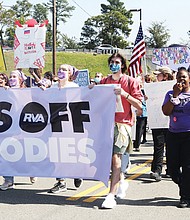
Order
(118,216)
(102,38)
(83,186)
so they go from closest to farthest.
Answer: (118,216) < (83,186) < (102,38)

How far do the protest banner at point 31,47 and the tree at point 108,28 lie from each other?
105 m

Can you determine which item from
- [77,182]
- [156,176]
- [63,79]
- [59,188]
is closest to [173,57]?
[156,176]

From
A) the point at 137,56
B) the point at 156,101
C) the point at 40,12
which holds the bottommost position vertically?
the point at 156,101

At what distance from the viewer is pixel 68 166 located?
20.9 feet

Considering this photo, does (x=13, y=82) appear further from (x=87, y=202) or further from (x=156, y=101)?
(x=156, y=101)

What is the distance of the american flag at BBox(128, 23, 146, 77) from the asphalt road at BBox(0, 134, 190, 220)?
20.4 ft

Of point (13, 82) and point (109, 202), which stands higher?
point (13, 82)

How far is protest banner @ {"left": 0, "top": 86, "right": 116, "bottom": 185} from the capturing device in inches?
243

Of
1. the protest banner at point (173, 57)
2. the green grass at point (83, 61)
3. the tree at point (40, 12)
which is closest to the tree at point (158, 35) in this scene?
the green grass at point (83, 61)

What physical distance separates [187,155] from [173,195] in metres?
0.92

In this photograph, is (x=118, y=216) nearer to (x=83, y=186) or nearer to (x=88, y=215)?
(x=88, y=215)

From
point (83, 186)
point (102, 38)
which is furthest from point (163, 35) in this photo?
point (83, 186)

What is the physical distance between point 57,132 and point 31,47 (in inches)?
223

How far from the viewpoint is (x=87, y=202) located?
628 cm
